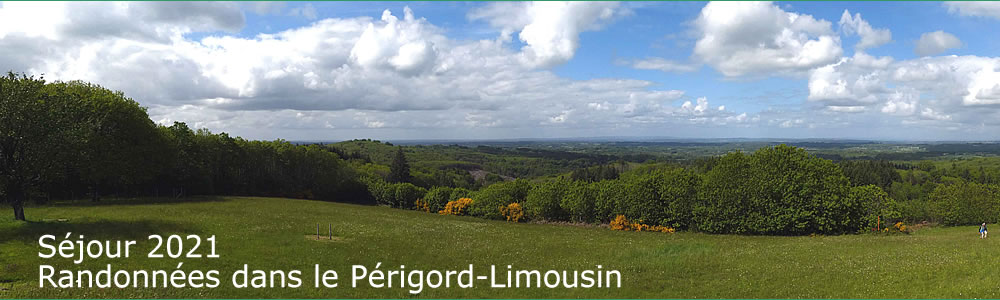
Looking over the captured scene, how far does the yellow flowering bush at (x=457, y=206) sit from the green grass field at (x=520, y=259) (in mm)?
33219

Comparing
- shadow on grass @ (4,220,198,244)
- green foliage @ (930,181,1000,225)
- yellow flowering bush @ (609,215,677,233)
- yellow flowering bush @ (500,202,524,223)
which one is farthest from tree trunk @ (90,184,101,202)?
green foliage @ (930,181,1000,225)

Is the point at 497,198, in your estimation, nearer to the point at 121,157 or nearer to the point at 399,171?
the point at 121,157

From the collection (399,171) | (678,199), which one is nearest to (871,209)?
(678,199)

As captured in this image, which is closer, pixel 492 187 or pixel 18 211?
pixel 18 211

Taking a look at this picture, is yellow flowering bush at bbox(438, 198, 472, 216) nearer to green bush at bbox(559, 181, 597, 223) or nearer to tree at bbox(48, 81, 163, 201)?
green bush at bbox(559, 181, 597, 223)

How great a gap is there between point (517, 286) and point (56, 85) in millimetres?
63084

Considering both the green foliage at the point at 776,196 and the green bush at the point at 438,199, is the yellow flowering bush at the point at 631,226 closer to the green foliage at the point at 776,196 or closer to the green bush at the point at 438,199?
the green foliage at the point at 776,196

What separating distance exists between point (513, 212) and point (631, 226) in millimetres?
19042

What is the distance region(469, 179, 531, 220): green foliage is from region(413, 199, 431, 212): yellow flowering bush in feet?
42.2

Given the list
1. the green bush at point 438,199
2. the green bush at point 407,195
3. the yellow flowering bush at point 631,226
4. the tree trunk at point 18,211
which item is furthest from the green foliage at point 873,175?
the tree trunk at point 18,211

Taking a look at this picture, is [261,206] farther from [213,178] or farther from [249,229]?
[213,178]

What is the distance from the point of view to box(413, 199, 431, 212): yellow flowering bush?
87688mm

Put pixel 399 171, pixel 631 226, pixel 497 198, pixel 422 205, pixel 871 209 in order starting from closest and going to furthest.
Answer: pixel 871 209 < pixel 631 226 < pixel 497 198 < pixel 422 205 < pixel 399 171

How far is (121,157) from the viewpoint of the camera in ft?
192
